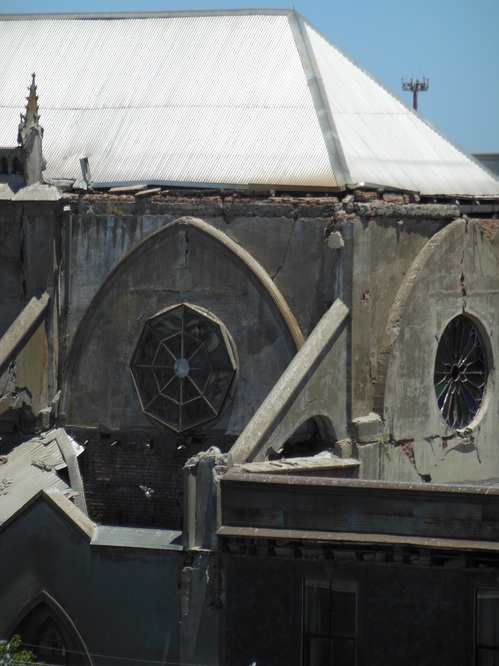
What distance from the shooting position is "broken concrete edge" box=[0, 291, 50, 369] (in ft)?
76.7

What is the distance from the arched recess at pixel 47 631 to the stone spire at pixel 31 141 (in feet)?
21.9

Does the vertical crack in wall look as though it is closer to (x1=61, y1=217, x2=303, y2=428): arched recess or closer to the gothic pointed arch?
(x1=61, y1=217, x2=303, y2=428): arched recess

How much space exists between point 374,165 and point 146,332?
13.7 feet

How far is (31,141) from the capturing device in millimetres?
24328

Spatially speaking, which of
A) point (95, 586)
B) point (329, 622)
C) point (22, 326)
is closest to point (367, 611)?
point (329, 622)

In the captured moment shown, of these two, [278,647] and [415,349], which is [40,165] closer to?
[415,349]

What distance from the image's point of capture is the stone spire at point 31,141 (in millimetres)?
24172

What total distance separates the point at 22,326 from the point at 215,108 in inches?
178

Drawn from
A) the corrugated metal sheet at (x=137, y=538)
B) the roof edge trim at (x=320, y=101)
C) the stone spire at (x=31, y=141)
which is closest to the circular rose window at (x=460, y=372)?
the roof edge trim at (x=320, y=101)

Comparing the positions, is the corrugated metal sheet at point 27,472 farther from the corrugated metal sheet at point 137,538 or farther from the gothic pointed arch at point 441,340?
the gothic pointed arch at point 441,340

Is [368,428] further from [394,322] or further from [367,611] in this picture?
[367,611]

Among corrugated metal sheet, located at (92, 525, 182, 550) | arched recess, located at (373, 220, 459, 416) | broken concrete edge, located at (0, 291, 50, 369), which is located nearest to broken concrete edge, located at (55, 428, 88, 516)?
broken concrete edge, located at (0, 291, 50, 369)

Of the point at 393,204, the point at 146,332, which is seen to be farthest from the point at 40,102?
the point at 393,204

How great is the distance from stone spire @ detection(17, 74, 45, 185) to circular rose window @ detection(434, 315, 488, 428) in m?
6.66
